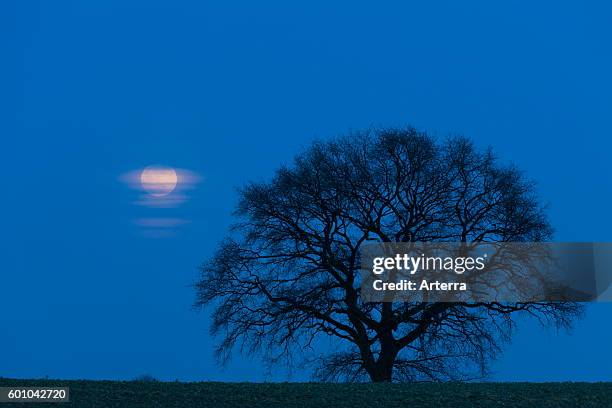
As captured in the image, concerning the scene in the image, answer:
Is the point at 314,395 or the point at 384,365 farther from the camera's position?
the point at 384,365

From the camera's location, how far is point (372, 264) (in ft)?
103

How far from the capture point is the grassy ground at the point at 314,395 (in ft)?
55.4

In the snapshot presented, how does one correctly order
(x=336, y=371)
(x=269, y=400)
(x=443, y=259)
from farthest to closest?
(x=336, y=371) → (x=443, y=259) → (x=269, y=400)

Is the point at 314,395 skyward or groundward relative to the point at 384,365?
groundward

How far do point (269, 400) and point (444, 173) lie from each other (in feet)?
57.0

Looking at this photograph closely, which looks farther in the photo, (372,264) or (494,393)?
(372,264)

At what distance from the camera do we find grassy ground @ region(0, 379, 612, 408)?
16.9m

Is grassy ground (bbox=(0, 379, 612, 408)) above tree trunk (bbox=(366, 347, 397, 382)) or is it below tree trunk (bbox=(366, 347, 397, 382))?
below

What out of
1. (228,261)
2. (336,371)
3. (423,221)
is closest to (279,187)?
(228,261)

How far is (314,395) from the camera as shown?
17.7 meters

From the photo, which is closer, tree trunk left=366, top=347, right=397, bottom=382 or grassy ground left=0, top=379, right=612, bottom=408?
grassy ground left=0, top=379, right=612, bottom=408

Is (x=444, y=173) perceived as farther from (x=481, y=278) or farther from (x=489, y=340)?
(x=489, y=340)

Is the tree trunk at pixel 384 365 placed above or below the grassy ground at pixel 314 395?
above

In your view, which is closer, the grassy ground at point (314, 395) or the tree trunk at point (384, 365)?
the grassy ground at point (314, 395)
